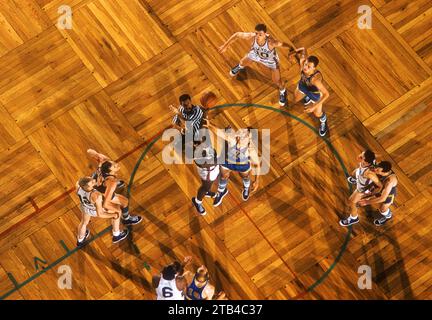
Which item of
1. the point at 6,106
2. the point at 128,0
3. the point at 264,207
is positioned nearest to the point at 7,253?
the point at 6,106

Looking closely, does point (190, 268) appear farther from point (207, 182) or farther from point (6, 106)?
point (6, 106)

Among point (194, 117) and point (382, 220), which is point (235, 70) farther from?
point (382, 220)

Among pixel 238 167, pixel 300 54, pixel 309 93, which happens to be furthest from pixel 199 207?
pixel 300 54

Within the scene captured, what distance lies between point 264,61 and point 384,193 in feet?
9.69

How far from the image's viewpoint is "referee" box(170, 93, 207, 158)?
9.73 meters

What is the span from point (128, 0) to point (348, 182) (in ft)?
16.7

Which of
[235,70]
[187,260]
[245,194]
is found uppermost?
[235,70]

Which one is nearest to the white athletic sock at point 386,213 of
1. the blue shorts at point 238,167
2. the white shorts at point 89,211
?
the blue shorts at point 238,167

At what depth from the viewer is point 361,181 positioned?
9.87m

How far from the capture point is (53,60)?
446 inches

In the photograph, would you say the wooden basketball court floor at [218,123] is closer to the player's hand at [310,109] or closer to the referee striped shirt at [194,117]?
the player's hand at [310,109]

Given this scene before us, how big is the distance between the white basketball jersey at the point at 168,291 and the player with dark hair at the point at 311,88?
353 cm

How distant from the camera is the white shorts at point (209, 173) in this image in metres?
9.78
